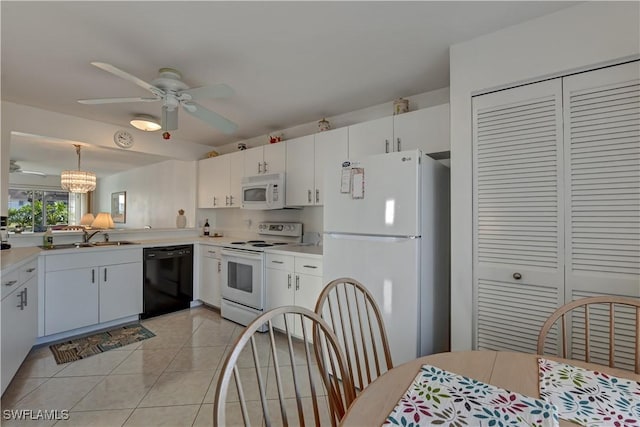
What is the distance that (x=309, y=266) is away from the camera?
2.69m

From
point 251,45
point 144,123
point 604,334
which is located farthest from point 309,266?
point 144,123

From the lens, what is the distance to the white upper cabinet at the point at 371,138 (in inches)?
101

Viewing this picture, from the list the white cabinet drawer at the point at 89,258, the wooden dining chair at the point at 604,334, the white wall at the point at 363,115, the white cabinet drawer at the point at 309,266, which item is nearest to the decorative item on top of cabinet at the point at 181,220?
the white cabinet drawer at the point at 89,258

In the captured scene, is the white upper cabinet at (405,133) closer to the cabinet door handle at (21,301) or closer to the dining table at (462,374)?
the dining table at (462,374)

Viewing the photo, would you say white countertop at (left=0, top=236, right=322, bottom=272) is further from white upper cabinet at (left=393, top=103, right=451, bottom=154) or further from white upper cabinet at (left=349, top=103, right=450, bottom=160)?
white upper cabinet at (left=393, top=103, right=451, bottom=154)

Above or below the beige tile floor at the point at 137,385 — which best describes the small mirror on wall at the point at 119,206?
above

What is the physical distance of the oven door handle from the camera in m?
3.06

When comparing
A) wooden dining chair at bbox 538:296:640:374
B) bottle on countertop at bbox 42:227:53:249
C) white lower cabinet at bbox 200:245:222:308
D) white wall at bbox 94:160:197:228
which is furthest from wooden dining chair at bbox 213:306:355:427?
white wall at bbox 94:160:197:228

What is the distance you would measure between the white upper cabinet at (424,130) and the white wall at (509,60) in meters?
0.33

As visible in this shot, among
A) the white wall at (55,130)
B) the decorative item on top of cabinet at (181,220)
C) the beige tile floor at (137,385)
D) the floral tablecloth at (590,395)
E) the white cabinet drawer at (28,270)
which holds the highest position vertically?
the white wall at (55,130)

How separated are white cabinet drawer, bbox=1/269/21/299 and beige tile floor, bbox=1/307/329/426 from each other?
0.71 m

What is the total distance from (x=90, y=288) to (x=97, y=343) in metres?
0.56

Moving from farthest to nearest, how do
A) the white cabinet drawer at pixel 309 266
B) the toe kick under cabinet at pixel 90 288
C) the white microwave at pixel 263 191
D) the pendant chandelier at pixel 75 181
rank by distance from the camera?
1. the pendant chandelier at pixel 75 181
2. the white microwave at pixel 263 191
3. the toe kick under cabinet at pixel 90 288
4. the white cabinet drawer at pixel 309 266

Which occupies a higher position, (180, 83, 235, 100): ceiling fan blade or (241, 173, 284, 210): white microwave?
(180, 83, 235, 100): ceiling fan blade
